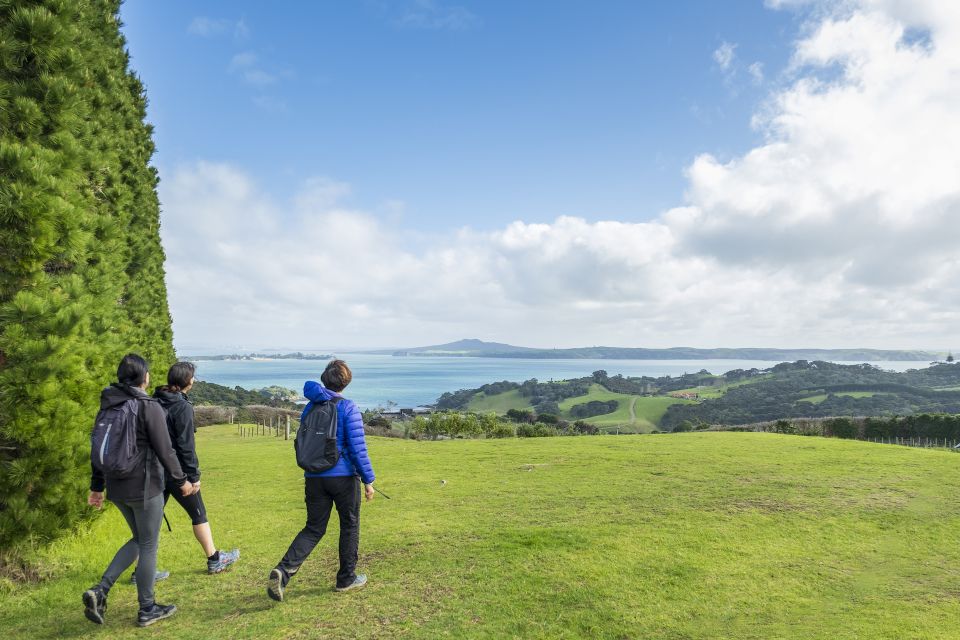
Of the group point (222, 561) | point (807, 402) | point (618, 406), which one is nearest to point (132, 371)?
point (222, 561)

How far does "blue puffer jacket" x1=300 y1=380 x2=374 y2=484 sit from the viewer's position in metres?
4.92

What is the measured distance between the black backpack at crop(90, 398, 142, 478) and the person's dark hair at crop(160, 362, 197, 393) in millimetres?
777

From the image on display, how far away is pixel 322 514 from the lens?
504cm

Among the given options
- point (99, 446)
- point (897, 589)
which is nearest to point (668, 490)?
point (897, 589)

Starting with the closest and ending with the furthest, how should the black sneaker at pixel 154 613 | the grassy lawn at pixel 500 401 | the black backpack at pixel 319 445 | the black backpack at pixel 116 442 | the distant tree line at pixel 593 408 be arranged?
the black backpack at pixel 116 442
the black sneaker at pixel 154 613
the black backpack at pixel 319 445
the distant tree line at pixel 593 408
the grassy lawn at pixel 500 401

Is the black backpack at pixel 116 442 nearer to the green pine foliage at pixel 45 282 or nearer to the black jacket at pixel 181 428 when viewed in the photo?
Answer: the black jacket at pixel 181 428

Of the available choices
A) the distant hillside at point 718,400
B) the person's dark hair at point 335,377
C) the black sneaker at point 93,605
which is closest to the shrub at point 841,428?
the person's dark hair at point 335,377

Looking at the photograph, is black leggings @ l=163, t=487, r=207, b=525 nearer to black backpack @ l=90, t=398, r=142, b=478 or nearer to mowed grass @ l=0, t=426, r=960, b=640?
mowed grass @ l=0, t=426, r=960, b=640

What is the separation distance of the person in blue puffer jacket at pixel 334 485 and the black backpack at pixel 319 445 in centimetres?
9

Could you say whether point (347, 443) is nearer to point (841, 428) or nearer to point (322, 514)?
point (322, 514)

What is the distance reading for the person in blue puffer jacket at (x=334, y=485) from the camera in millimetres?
4922

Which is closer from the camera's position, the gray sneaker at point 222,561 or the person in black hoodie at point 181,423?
the person in black hoodie at point 181,423

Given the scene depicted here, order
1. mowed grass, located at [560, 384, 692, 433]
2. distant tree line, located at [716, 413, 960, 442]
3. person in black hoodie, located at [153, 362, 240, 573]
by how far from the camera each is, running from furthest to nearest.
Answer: mowed grass, located at [560, 384, 692, 433] < distant tree line, located at [716, 413, 960, 442] < person in black hoodie, located at [153, 362, 240, 573]

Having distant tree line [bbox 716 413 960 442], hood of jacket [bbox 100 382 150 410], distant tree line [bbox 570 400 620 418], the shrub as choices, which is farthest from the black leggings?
distant tree line [bbox 570 400 620 418]
